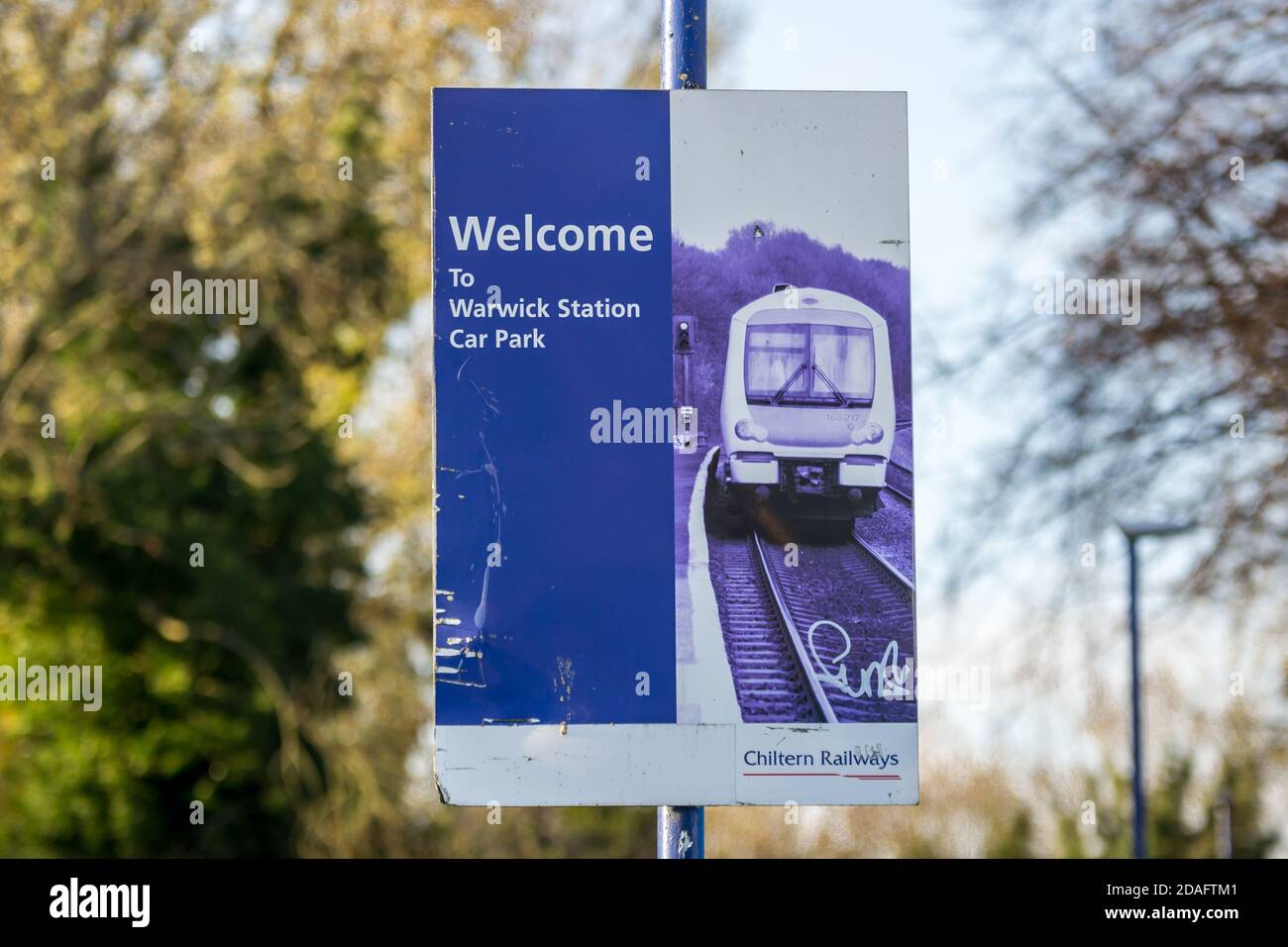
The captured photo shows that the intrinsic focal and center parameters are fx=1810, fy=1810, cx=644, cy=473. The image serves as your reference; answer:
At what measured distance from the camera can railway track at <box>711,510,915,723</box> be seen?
5160 mm

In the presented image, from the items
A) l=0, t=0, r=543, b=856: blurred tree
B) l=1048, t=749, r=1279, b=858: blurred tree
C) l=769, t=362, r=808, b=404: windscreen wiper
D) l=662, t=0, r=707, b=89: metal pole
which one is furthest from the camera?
l=1048, t=749, r=1279, b=858: blurred tree

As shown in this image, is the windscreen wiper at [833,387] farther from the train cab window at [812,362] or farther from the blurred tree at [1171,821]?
the blurred tree at [1171,821]

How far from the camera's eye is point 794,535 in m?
5.26

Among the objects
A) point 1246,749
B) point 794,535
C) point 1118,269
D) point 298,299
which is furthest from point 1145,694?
point 794,535

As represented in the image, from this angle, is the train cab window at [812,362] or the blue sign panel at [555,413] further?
the train cab window at [812,362]

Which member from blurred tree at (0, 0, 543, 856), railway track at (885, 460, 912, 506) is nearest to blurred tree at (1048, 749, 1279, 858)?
blurred tree at (0, 0, 543, 856)

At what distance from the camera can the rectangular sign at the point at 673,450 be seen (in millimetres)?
Result: 5105

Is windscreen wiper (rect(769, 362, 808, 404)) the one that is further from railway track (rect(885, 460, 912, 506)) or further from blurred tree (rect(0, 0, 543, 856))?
blurred tree (rect(0, 0, 543, 856))

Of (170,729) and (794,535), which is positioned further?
(170,729)

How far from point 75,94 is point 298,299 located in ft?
11.3

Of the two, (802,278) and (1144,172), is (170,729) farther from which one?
(802,278)

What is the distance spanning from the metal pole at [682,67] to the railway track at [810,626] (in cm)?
36

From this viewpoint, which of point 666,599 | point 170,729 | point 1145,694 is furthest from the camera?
point 170,729

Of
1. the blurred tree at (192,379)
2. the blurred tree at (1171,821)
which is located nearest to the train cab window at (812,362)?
the blurred tree at (192,379)
